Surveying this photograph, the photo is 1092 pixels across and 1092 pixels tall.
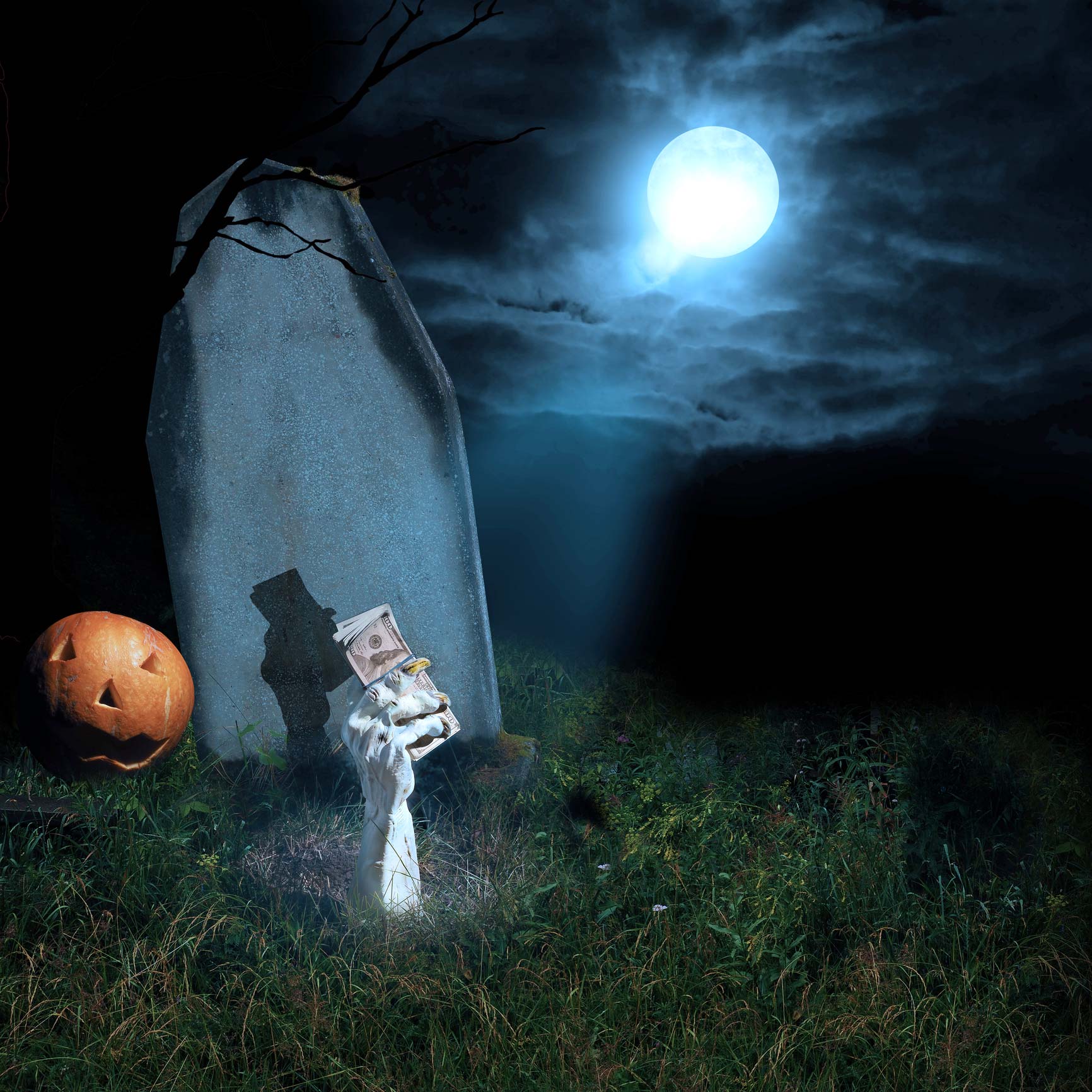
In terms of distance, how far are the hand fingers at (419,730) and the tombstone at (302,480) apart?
810 mm

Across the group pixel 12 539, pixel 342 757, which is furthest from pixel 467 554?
pixel 12 539

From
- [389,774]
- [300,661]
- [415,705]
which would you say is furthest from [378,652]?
[300,661]

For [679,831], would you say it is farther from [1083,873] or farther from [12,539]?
[12,539]

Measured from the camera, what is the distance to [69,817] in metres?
3.26

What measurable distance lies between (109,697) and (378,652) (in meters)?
1.04

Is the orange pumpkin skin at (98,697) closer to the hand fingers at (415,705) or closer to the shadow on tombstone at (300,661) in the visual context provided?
the shadow on tombstone at (300,661)

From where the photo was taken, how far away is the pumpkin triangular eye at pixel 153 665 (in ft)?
11.2

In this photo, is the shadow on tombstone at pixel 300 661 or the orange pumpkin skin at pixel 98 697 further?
the shadow on tombstone at pixel 300 661

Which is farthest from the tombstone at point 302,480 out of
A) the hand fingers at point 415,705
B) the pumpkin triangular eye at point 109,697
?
the hand fingers at point 415,705

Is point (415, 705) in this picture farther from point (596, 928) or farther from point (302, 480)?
point (302, 480)

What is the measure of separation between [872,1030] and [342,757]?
2.06 metres

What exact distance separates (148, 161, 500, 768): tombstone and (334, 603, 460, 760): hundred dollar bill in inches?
26.2

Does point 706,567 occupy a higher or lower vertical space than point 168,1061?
higher

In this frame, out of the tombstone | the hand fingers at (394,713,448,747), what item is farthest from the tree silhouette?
the hand fingers at (394,713,448,747)
